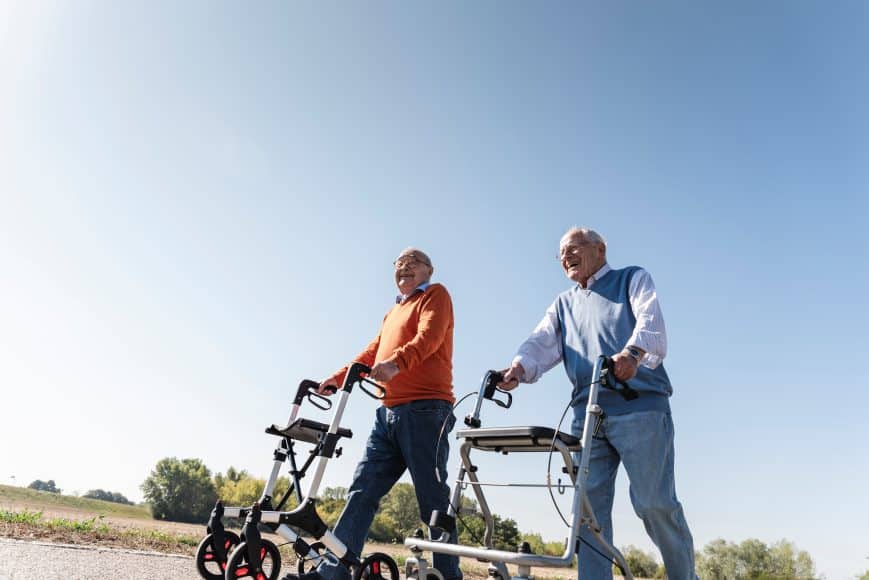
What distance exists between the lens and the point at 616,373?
3180mm

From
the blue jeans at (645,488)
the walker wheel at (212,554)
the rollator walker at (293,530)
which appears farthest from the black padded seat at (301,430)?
the blue jeans at (645,488)

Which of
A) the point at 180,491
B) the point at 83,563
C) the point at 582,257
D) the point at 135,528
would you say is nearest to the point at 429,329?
the point at 582,257

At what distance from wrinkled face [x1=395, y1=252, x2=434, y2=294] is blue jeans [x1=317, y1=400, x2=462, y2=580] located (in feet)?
3.10

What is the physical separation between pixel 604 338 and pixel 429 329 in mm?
1213

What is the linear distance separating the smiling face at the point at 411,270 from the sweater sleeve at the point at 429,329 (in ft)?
0.73

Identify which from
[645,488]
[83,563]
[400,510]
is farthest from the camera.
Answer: [400,510]

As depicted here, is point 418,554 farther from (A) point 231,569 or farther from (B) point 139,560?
(B) point 139,560

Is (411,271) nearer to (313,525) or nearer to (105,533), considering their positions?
(313,525)

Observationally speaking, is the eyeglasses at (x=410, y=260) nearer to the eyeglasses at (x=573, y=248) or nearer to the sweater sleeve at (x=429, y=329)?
the sweater sleeve at (x=429, y=329)

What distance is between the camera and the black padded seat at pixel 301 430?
465cm

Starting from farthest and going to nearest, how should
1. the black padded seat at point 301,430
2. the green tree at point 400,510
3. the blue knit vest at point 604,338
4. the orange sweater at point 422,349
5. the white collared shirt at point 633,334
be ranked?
the green tree at point 400,510, the black padded seat at point 301,430, the orange sweater at point 422,349, the blue knit vest at point 604,338, the white collared shirt at point 633,334

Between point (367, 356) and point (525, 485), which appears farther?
point (367, 356)

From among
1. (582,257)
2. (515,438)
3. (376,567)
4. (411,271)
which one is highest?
(411,271)

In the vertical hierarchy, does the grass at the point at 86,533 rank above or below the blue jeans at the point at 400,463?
below
